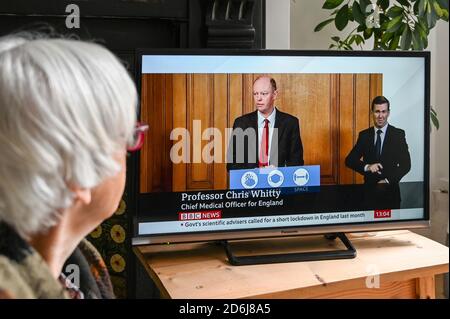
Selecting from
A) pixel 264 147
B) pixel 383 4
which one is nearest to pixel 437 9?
pixel 383 4

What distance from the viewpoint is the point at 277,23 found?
203 centimetres

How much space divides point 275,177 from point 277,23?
2.38 ft

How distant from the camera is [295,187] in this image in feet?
→ 5.05

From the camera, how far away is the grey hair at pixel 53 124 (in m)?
0.68

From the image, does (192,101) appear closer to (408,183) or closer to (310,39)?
(408,183)

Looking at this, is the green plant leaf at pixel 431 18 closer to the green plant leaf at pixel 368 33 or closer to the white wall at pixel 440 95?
the green plant leaf at pixel 368 33

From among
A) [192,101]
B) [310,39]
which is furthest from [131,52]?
[310,39]

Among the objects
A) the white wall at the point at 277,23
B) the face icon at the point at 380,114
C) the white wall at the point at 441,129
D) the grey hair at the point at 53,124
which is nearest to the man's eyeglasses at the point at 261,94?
the face icon at the point at 380,114

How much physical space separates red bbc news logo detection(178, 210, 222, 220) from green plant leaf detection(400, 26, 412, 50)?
2.94 ft

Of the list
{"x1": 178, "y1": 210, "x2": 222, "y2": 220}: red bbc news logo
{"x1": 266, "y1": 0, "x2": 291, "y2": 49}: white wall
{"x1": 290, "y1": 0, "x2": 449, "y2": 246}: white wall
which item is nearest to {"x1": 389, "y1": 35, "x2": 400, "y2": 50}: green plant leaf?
{"x1": 266, "y1": 0, "x2": 291, "y2": 49}: white wall

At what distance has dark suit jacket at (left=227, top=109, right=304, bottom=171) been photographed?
1.50 meters

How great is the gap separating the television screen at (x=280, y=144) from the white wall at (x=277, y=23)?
0.53 m

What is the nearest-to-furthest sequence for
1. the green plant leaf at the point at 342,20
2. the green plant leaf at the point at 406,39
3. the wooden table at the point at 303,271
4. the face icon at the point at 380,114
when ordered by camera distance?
the wooden table at the point at 303,271 → the face icon at the point at 380,114 → the green plant leaf at the point at 406,39 → the green plant leaf at the point at 342,20

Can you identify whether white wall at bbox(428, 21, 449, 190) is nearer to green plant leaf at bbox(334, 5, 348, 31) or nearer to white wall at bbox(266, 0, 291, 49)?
green plant leaf at bbox(334, 5, 348, 31)
